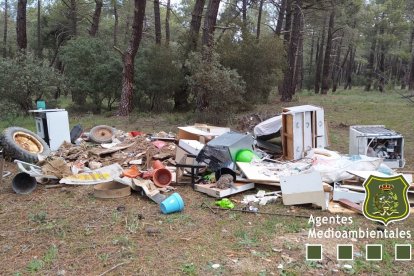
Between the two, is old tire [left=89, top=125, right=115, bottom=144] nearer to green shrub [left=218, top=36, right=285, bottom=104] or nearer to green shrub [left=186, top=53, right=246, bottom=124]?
green shrub [left=186, top=53, right=246, bottom=124]

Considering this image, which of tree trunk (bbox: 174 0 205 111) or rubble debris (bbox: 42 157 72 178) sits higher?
tree trunk (bbox: 174 0 205 111)

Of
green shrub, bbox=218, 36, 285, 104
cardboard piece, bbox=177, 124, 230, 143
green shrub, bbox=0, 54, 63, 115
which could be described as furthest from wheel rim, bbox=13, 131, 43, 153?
green shrub, bbox=218, 36, 285, 104

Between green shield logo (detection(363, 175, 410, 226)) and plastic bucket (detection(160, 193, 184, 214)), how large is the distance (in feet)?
6.53

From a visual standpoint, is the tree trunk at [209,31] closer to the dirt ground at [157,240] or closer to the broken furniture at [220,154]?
the broken furniture at [220,154]

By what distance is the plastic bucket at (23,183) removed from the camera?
5.02 metres

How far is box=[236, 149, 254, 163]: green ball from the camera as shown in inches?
230

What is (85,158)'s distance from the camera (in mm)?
6562

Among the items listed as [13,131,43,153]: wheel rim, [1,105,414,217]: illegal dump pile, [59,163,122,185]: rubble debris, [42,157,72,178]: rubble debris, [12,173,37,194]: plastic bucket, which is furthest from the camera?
[13,131,43,153]: wheel rim

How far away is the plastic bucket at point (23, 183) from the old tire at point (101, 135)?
278 cm

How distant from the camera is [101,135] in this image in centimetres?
823

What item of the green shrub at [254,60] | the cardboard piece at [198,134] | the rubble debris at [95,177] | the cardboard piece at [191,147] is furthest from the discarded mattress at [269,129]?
the green shrub at [254,60]

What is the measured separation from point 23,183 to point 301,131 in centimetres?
439

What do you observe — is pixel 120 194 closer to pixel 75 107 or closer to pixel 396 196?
pixel 396 196

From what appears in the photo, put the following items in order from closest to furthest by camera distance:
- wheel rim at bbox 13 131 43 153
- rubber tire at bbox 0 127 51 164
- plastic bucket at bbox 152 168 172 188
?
1. plastic bucket at bbox 152 168 172 188
2. rubber tire at bbox 0 127 51 164
3. wheel rim at bbox 13 131 43 153
